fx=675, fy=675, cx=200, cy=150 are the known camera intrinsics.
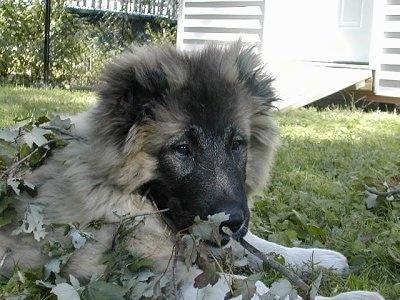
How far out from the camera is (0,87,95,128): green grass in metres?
8.56

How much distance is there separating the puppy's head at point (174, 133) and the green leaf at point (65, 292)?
0.61m

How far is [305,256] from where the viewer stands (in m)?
3.99

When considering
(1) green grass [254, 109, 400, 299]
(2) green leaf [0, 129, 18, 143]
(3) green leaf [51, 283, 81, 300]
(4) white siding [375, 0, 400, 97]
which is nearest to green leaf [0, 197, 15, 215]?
(2) green leaf [0, 129, 18, 143]

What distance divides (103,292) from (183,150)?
0.80 meters

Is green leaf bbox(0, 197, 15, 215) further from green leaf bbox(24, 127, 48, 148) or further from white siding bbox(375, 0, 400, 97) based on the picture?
white siding bbox(375, 0, 400, 97)

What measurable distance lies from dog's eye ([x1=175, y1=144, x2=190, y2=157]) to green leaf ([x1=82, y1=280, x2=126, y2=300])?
2.40 ft

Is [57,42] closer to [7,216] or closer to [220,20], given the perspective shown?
[220,20]

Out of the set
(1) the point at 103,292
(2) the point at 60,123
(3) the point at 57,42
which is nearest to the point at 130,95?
(2) the point at 60,123

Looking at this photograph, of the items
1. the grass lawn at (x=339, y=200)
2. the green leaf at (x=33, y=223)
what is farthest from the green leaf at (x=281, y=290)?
the green leaf at (x=33, y=223)

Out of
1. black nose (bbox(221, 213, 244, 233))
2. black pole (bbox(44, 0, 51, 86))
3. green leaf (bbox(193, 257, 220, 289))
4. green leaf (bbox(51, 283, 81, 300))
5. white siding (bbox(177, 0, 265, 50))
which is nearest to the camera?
green leaf (bbox(193, 257, 220, 289))

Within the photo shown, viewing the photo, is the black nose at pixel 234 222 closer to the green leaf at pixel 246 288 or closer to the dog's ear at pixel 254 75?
the green leaf at pixel 246 288

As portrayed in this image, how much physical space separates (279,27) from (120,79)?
32.7 feet

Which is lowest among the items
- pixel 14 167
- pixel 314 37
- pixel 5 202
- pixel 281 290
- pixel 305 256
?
pixel 305 256

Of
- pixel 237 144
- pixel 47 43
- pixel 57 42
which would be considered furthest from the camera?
pixel 57 42
